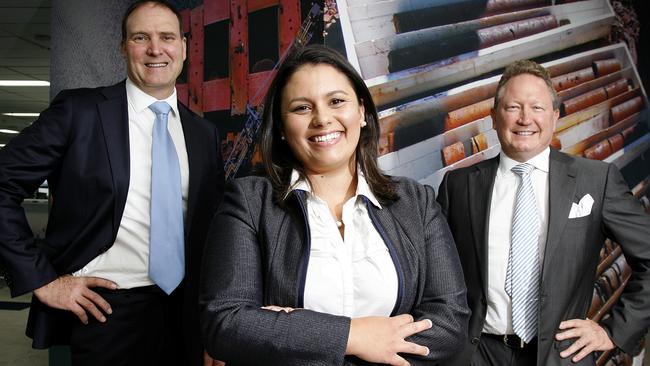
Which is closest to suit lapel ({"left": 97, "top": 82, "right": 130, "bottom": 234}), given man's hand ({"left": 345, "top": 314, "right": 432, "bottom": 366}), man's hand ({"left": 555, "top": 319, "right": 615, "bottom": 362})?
man's hand ({"left": 345, "top": 314, "right": 432, "bottom": 366})

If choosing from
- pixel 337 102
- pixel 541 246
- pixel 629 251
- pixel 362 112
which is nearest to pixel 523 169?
pixel 541 246

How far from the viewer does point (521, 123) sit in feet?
6.36

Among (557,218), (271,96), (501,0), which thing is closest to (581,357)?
(557,218)

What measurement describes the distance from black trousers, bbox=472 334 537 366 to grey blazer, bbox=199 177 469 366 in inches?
21.2

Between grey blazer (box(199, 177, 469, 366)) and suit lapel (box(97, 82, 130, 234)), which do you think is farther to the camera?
suit lapel (box(97, 82, 130, 234))

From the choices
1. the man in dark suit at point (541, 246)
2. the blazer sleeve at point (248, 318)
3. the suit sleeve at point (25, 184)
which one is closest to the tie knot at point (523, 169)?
the man in dark suit at point (541, 246)

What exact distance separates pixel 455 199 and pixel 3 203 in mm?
1694

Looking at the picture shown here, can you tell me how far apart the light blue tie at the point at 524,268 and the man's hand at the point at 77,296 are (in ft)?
4.78

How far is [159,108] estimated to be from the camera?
2062 mm

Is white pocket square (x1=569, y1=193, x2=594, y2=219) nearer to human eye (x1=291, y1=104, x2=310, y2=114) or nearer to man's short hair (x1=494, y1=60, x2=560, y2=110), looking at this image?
man's short hair (x1=494, y1=60, x2=560, y2=110)

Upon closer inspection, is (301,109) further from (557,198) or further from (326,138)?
(557,198)

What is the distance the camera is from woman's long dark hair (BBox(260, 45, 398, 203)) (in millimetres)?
1512

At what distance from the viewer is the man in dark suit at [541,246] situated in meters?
1.79

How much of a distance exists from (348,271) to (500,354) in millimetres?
829
